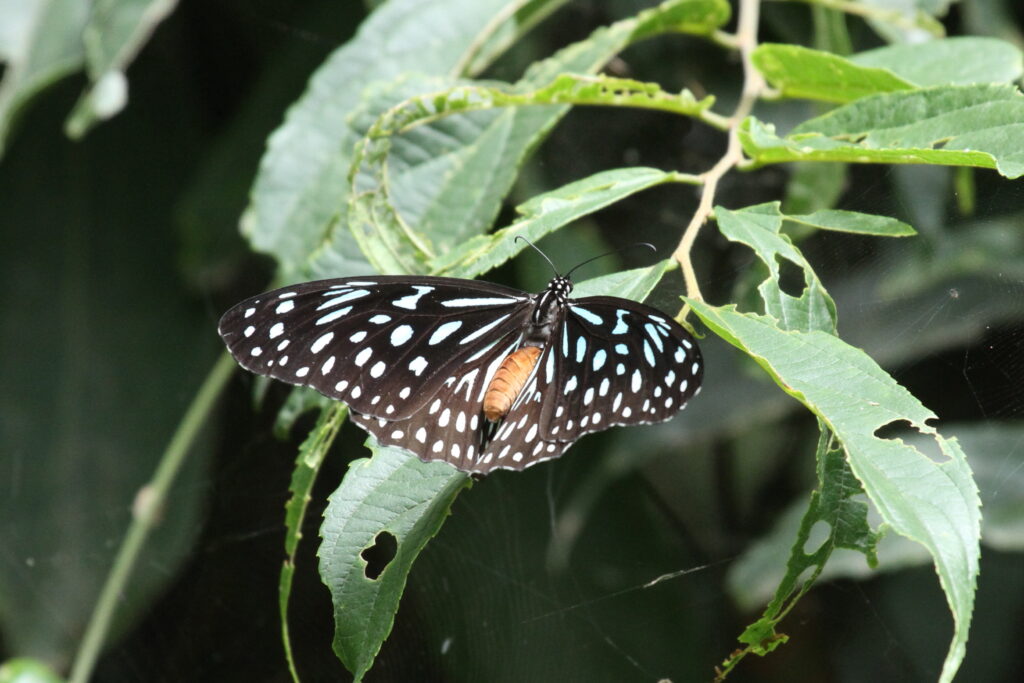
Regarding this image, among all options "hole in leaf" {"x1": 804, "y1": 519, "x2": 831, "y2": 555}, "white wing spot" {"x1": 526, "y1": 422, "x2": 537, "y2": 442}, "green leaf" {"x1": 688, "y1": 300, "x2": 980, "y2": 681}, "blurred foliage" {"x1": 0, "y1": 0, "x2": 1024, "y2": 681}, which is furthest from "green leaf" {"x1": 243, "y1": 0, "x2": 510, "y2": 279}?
"hole in leaf" {"x1": 804, "y1": 519, "x2": 831, "y2": 555}

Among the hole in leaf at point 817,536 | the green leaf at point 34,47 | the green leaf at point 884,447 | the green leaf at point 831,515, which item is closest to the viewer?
the green leaf at point 884,447

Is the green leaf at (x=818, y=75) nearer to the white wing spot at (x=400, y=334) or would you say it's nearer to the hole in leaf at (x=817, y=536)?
the white wing spot at (x=400, y=334)

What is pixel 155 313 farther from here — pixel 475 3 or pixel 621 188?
pixel 621 188

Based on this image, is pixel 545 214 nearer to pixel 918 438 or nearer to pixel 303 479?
pixel 303 479

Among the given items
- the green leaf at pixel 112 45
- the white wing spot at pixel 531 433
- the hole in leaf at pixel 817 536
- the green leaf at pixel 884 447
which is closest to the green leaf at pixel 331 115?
the green leaf at pixel 112 45

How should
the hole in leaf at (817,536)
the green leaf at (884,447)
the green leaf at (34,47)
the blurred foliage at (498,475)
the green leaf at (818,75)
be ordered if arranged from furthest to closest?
the hole in leaf at (817,536), the green leaf at (34,47), the blurred foliage at (498,475), the green leaf at (818,75), the green leaf at (884,447)

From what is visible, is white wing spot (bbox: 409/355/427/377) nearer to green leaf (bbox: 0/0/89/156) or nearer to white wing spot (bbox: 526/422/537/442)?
white wing spot (bbox: 526/422/537/442)
